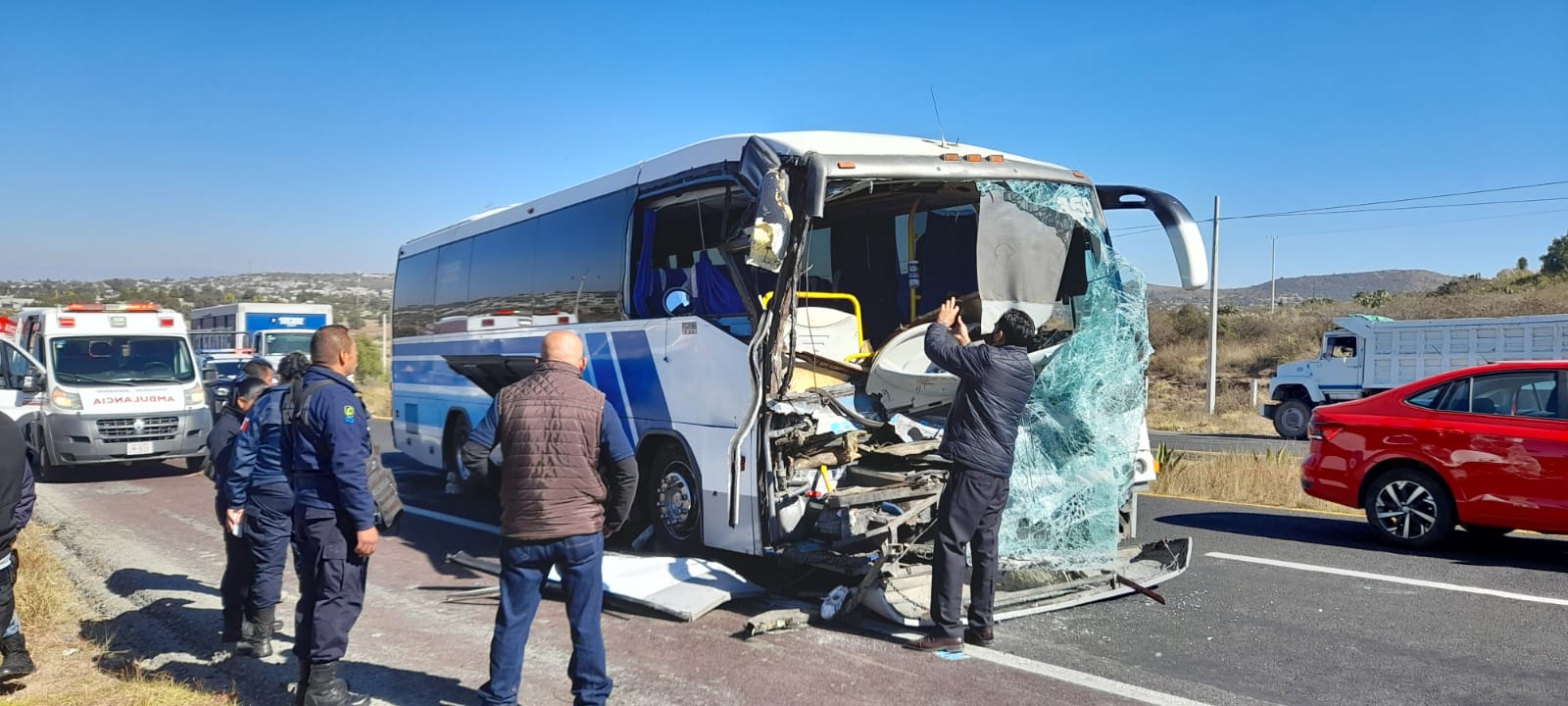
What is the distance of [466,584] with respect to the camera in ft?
25.7

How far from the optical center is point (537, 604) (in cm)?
460

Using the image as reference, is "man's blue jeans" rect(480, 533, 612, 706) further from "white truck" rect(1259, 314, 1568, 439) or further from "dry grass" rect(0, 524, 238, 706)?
"white truck" rect(1259, 314, 1568, 439)

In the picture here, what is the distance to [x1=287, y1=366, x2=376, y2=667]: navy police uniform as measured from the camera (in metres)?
4.82

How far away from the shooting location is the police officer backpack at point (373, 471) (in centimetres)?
495

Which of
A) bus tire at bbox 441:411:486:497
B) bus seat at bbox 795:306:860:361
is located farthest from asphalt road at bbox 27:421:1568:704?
bus tire at bbox 441:411:486:497

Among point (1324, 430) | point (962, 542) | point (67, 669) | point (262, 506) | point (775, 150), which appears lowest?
point (67, 669)

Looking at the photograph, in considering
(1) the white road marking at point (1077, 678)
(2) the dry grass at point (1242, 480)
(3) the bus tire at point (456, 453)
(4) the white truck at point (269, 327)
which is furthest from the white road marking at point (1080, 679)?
(4) the white truck at point (269, 327)

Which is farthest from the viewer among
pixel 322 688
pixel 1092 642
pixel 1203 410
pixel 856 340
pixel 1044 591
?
pixel 1203 410

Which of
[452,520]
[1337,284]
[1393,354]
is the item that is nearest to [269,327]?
[452,520]

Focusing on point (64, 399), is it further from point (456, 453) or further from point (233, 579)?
point (233, 579)

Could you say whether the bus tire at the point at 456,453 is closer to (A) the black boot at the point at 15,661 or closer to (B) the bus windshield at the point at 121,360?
(B) the bus windshield at the point at 121,360

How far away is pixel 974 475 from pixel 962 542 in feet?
1.23

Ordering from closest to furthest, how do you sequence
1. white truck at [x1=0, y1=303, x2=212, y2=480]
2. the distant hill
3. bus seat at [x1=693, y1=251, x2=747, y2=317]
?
bus seat at [x1=693, y1=251, x2=747, y2=317] → white truck at [x1=0, y1=303, x2=212, y2=480] → the distant hill

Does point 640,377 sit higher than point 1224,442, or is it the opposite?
point 640,377
